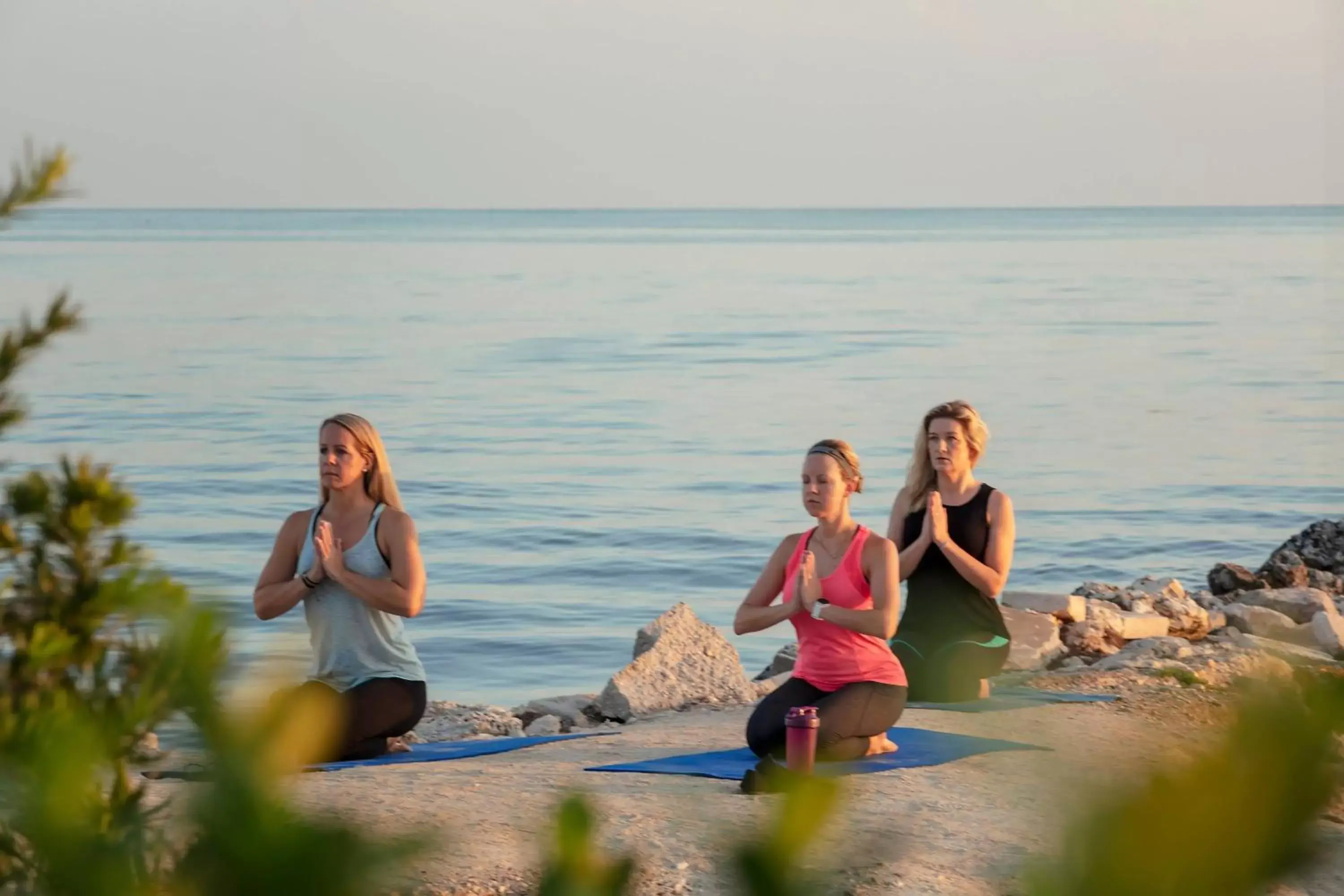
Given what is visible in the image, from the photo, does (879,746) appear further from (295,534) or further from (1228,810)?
(1228,810)

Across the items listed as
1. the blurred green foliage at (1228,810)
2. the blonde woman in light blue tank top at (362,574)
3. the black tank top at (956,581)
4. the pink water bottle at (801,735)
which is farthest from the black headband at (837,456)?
the blurred green foliage at (1228,810)

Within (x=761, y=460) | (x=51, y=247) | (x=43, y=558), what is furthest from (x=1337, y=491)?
(x=51, y=247)

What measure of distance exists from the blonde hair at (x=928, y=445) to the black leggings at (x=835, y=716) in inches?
62.0

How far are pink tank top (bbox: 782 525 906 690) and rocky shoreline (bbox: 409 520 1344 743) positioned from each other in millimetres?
1911

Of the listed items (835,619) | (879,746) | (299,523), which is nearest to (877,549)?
Result: (835,619)

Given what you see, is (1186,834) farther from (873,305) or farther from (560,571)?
(873,305)

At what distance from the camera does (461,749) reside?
769 centimetres

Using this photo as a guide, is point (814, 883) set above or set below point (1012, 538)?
above

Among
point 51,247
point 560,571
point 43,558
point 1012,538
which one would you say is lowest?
point 560,571

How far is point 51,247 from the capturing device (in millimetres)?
104188

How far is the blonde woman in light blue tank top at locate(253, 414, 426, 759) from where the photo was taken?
6801 mm

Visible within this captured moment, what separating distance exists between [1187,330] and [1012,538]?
37.6 meters

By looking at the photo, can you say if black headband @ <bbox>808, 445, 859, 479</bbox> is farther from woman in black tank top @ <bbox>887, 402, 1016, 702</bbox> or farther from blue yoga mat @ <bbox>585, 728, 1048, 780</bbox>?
woman in black tank top @ <bbox>887, 402, 1016, 702</bbox>

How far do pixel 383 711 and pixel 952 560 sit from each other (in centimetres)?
268
